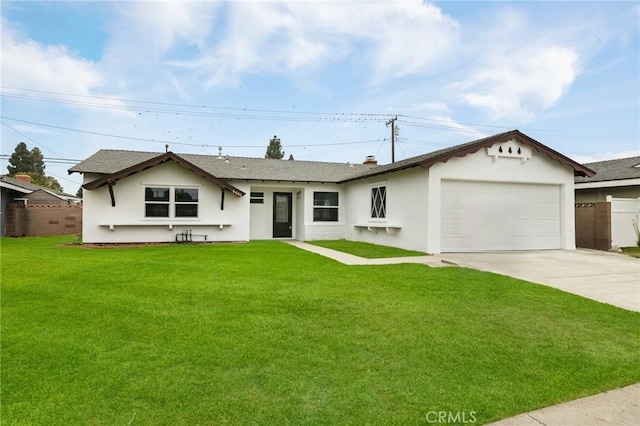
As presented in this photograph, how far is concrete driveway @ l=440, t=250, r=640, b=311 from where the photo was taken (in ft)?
21.4

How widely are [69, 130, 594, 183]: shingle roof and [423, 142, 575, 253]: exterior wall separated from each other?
A: 0.31 metres

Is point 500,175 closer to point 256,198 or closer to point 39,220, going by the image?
point 256,198

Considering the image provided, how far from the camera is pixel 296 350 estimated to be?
3742 millimetres

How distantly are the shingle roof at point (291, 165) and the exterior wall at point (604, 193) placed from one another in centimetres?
320

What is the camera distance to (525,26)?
11922mm

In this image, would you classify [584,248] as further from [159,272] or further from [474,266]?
[159,272]

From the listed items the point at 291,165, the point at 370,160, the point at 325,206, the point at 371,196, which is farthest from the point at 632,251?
the point at 291,165

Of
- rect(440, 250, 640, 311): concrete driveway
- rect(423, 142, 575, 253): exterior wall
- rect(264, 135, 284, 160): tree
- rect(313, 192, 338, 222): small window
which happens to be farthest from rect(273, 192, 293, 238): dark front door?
rect(264, 135, 284, 160): tree

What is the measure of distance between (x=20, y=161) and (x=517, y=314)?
71883mm

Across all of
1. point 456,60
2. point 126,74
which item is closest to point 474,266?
point 456,60

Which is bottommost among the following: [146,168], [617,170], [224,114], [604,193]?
[604,193]

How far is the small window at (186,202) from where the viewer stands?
1489 centimetres

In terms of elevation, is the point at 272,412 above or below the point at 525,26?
below

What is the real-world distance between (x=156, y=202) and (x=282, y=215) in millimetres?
5841
